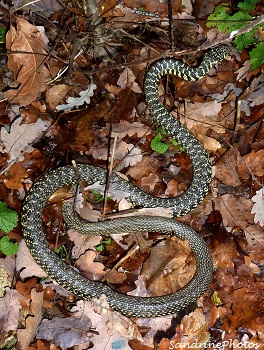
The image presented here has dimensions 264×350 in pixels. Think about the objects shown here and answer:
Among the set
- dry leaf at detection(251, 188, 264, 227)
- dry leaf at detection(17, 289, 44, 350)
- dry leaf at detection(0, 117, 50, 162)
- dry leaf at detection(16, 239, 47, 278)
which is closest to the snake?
dry leaf at detection(16, 239, 47, 278)

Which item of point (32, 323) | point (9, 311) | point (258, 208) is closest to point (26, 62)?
point (9, 311)

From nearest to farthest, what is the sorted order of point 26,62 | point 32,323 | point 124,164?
1. point 32,323
2. point 26,62
3. point 124,164

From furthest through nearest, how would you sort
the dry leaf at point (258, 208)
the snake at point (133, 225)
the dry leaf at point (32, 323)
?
the dry leaf at point (258, 208), the snake at point (133, 225), the dry leaf at point (32, 323)

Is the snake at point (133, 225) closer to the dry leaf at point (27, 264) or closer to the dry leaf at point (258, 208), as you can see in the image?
the dry leaf at point (27, 264)

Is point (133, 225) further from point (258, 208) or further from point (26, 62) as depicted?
point (26, 62)

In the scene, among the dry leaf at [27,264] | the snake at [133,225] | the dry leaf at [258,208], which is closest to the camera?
the snake at [133,225]

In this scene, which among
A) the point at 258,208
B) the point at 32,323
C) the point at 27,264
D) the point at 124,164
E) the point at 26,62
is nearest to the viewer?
the point at 32,323

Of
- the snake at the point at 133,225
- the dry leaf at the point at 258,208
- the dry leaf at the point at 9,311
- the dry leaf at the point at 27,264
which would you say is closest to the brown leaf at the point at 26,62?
the snake at the point at 133,225
